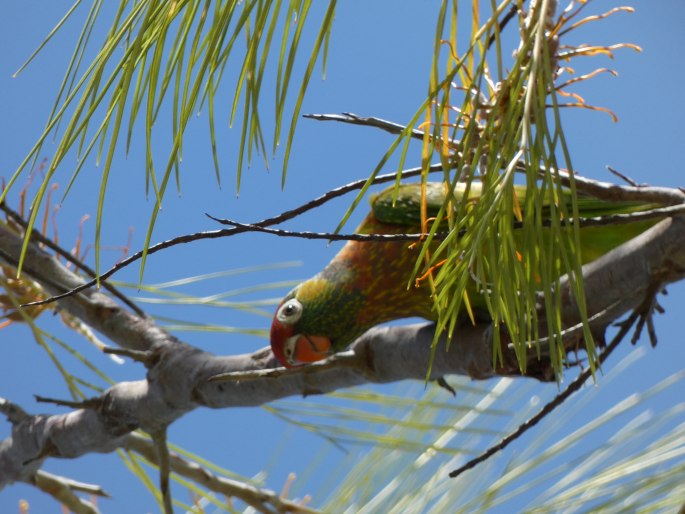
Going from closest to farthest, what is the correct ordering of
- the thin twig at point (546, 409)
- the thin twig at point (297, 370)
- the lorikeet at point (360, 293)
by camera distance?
the thin twig at point (546, 409), the thin twig at point (297, 370), the lorikeet at point (360, 293)

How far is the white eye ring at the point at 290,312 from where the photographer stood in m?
1.25

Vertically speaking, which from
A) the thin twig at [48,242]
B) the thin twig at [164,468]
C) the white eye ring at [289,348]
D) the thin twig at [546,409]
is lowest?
the thin twig at [164,468]

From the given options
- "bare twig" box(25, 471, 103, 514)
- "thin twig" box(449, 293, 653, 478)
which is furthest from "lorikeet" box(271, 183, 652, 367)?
"thin twig" box(449, 293, 653, 478)

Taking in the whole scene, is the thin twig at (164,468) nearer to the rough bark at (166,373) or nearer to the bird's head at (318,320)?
the rough bark at (166,373)

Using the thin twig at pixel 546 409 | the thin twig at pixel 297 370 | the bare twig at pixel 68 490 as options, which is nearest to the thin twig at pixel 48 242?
the thin twig at pixel 297 370

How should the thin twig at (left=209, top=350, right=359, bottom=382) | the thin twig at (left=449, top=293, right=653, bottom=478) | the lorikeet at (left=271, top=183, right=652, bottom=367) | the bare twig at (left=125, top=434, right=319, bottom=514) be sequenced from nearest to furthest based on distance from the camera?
the thin twig at (left=449, top=293, right=653, bottom=478) < the thin twig at (left=209, top=350, right=359, bottom=382) < the bare twig at (left=125, top=434, right=319, bottom=514) < the lorikeet at (left=271, top=183, right=652, bottom=367)

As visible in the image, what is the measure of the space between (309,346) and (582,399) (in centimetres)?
39

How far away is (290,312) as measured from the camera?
1.27 meters

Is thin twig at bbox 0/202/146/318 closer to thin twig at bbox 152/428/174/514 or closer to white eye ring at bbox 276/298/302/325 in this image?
thin twig at bbox 152/428/174/514

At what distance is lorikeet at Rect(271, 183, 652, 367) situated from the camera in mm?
1190

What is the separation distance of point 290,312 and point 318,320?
43 millimetres

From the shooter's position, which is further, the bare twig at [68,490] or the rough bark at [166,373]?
the bare twig at [68,490]

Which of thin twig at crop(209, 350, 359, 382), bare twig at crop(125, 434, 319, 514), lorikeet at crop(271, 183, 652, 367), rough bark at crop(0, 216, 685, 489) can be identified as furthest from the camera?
lorikeet at crop(271, 183, 652, 367)

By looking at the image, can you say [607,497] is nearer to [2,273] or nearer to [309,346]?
[309,346]
